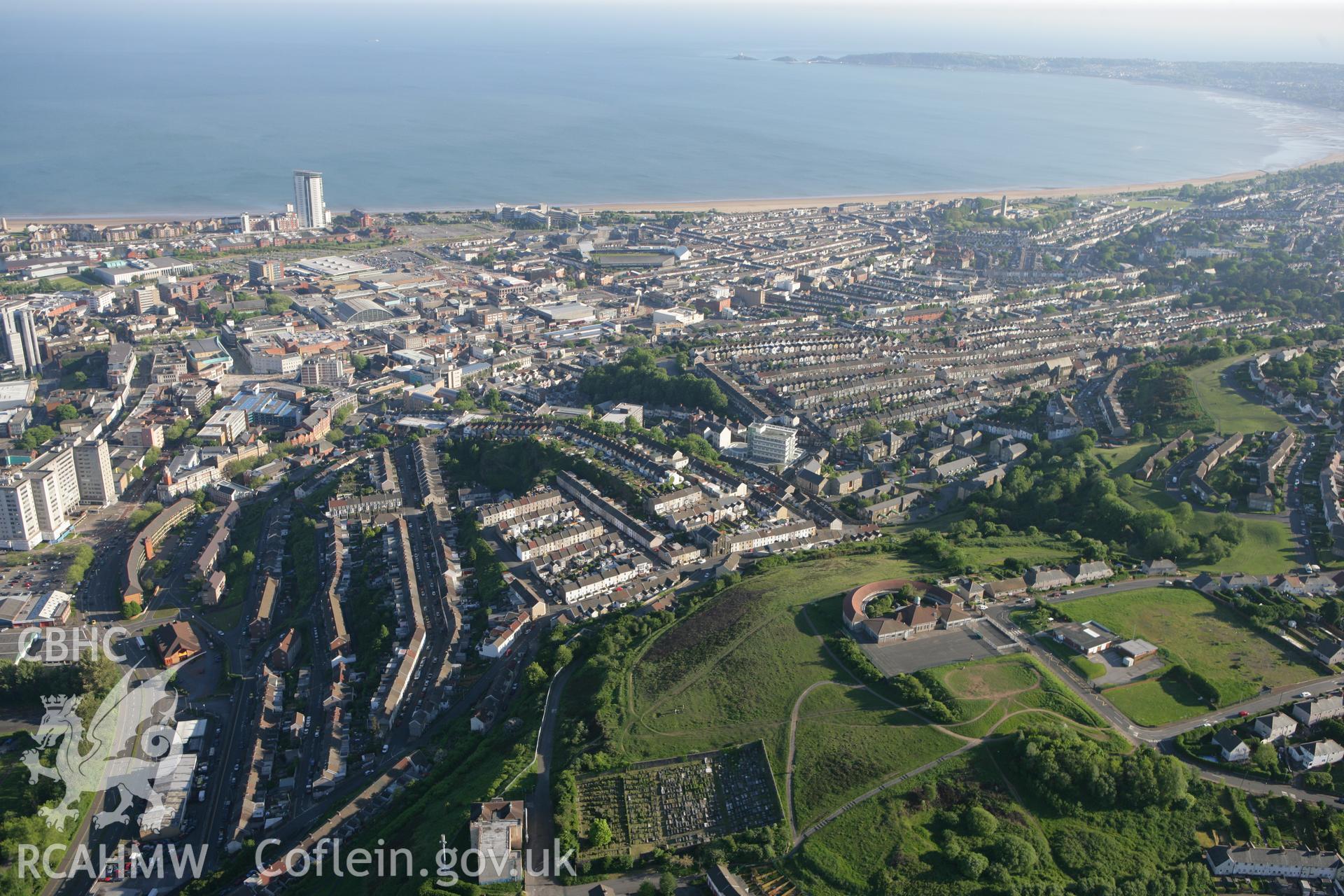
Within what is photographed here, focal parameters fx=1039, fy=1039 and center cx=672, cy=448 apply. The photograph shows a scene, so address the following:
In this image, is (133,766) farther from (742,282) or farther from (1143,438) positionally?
(742,282)

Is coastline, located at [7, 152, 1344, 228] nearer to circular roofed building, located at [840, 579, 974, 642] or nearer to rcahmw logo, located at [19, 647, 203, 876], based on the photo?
rcahmw logo, located at [19, 647, 203, 876]

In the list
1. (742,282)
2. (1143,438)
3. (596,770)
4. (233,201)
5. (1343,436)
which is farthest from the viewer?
(233,201)

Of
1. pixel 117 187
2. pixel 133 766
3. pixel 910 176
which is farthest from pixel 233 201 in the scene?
pixel 133 766

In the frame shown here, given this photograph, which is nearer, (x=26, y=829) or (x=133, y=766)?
(x=26, y=829)

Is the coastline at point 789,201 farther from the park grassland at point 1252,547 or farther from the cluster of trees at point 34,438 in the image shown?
the park grassland at point 1252,547

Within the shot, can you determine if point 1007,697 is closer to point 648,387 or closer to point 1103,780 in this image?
point 1103,780

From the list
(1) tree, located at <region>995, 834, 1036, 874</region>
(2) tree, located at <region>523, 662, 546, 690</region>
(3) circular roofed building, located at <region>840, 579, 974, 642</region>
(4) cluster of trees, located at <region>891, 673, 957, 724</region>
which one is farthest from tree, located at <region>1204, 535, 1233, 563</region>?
(2) tree, located at <region>523, 662, 546, 690</region>

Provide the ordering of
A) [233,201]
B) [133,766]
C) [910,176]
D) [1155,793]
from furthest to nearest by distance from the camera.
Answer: [910,176] < [233,201] < [133,766] < [1155,793]
